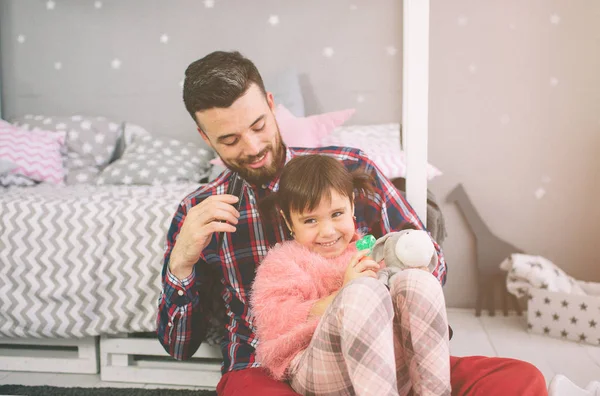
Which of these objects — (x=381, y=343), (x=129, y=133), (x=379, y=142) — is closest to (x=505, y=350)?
(x=379, y=142)

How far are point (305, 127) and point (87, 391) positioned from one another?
3.38 ft

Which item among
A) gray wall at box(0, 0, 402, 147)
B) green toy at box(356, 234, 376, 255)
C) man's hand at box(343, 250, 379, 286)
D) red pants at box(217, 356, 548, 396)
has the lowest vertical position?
red pants at box(217, 356, 548, 396)

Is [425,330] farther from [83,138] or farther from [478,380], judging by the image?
[83,138]

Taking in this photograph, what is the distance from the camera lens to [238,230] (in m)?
1.07

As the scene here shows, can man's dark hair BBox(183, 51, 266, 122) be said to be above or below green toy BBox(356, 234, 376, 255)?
above

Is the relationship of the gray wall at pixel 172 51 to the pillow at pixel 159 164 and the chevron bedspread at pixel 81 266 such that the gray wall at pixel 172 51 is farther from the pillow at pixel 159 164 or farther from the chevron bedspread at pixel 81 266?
the chevron bedspread at pixel 81 266

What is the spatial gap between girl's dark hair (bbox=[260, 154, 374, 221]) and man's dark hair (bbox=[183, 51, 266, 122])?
17 cm

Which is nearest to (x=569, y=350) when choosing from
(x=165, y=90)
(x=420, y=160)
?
(x=420, y=160)

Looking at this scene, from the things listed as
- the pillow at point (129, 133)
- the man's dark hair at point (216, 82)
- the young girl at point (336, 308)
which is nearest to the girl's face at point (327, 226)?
the young girl at point (336, 308)

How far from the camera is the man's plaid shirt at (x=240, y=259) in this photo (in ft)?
3.42

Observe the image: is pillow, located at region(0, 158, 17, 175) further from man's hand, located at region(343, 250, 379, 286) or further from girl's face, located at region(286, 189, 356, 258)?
man's hand, located at region(343, 250, 379, 286)

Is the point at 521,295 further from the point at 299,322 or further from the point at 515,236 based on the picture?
the point at 299,322

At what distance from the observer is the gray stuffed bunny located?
0.83m

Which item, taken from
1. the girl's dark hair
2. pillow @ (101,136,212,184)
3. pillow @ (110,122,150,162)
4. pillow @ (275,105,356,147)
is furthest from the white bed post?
pillow @ (110,122,150,162)
